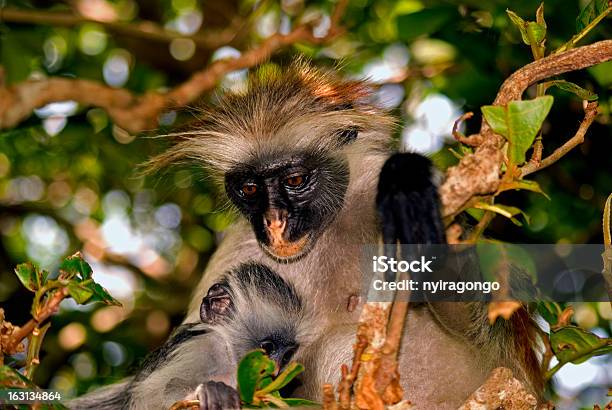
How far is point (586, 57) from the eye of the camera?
94.0 inches

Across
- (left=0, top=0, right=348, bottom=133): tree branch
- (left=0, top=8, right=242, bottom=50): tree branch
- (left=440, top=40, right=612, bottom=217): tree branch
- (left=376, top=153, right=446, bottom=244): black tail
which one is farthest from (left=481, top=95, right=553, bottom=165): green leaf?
(left=0, top=8, right=242, bottom=50): tree branch

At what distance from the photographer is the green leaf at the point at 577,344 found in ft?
8.61

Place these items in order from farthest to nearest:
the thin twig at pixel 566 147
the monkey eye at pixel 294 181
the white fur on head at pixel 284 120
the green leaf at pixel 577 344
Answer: the white fur on head at pixel 284 120
the monkey eye at pixel 294 181
the green leaf at pixel 577 344
the thin twig at pixel 566 147

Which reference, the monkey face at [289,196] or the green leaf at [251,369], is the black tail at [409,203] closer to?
the green leaf at [251,369]

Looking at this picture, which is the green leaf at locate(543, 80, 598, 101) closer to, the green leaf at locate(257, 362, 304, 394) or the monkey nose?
the green leaf at locate(257, 362, 304, 394)

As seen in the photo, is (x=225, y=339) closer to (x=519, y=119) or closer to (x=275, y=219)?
(x=275, y=219)

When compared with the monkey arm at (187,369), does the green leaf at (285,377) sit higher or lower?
lower

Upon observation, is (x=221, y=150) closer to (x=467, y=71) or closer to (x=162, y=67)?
(x=467, y=71)

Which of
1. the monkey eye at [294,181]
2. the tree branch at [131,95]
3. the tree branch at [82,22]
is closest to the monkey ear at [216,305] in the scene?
the monkey eye at [294,181]

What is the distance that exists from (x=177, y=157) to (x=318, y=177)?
3.32ft

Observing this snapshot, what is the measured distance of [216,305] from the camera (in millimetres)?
3471

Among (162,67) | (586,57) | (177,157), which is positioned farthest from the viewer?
(162,67)

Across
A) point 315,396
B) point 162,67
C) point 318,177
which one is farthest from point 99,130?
point 315,396

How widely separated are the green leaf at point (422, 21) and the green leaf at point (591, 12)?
126 cm
